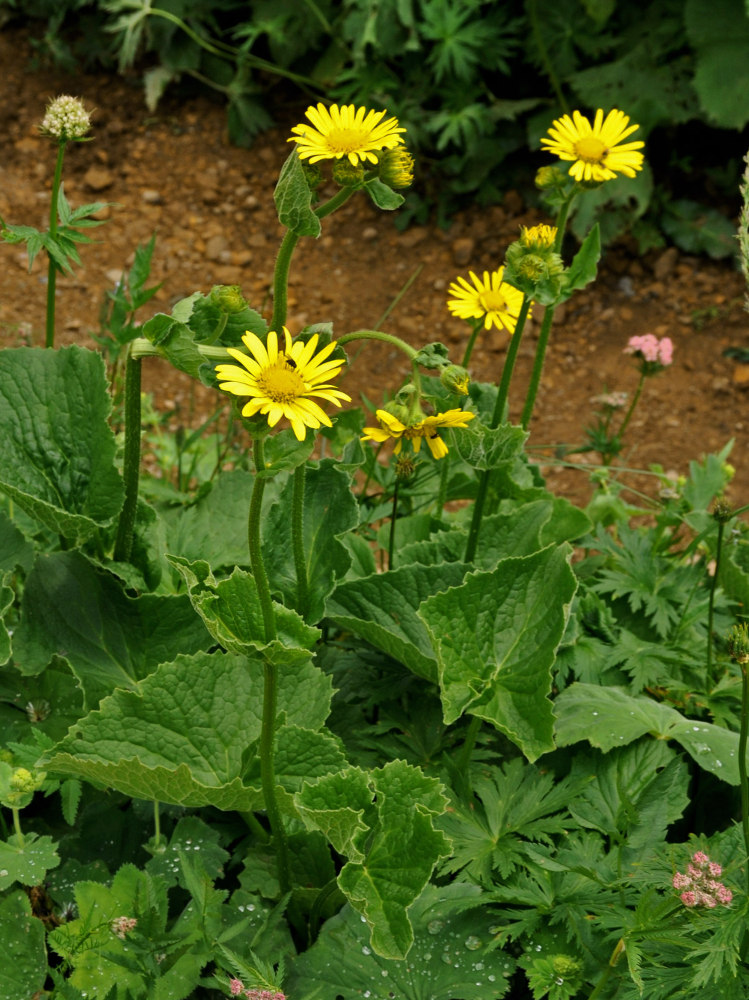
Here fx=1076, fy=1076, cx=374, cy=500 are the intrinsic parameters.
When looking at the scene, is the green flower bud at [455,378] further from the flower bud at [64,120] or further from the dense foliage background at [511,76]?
the dense foliage background at [511,76]

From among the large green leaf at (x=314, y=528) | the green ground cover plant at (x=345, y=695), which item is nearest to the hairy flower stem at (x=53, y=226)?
the green ground cover plant at (x=345, y=695)

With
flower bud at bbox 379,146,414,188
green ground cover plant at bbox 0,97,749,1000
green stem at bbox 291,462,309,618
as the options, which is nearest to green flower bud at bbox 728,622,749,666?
green ground cover plant at bbox 0,97,749,1000

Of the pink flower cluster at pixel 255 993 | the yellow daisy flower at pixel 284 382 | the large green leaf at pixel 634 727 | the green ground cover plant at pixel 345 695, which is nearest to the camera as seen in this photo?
the yellow daisy flower at pixel 284 382

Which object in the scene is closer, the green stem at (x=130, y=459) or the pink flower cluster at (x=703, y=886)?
the pink flower cluster at (x=703, y=886)

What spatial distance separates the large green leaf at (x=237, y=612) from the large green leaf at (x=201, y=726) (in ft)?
0.52

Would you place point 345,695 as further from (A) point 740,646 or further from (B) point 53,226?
(B) point 53,226

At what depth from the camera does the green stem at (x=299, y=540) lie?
1776mm

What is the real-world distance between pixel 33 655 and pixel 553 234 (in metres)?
1.24

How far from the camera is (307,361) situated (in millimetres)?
1426

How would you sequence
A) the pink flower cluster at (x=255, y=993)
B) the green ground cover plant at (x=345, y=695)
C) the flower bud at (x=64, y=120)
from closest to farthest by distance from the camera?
the pink flower cluster at (x=255, y=993) → the green ground cover plant at (x=345, y=695) → the flower bud at (x=64, y=120)

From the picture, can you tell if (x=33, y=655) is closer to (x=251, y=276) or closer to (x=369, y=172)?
(x=369, y=172)

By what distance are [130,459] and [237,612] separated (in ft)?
1.71

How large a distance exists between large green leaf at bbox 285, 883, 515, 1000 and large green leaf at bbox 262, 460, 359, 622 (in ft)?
1.95

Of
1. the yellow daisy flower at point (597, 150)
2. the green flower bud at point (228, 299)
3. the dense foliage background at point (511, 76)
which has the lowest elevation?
the green flower bud at point (228, 299)
